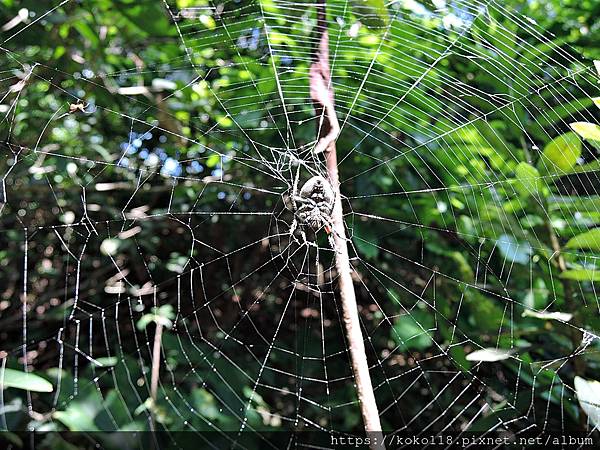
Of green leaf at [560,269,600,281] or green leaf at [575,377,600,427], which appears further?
green leaf at [560,269,600,281]

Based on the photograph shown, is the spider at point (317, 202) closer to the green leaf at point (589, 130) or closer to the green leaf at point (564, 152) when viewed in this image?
the green leaf at point (589, 130)

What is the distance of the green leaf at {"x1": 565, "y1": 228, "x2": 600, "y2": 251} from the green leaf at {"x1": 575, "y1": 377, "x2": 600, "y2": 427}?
28cm

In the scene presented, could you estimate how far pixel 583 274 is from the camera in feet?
3.42

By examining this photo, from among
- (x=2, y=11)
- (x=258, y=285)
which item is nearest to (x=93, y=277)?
(x=258, y=285)

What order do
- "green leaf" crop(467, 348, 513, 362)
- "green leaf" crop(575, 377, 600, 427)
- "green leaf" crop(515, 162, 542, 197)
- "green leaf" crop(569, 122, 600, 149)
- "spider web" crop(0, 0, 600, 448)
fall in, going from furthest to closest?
"spider web" crop(0, 0, 600, 448), "green leaf" crop(515, 162, 542, 197), "green leaf" crop(467, 348, 513, 362), "green leaf" crop(575, 377, 600, 427), "green leaf" crop(569, 122, 600, 149)

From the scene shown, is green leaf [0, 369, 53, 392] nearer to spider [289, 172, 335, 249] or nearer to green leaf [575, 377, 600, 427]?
spider [289, 172, 335, 249]

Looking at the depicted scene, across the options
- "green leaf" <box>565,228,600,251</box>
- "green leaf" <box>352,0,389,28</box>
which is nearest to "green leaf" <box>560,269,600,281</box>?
"green leaf" <box>565,228,600,251</box>

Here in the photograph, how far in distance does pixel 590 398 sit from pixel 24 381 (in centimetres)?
112

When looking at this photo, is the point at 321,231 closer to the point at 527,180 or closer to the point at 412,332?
the point at 412,332

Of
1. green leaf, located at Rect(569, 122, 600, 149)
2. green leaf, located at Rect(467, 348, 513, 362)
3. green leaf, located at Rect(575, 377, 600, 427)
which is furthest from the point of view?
green leaf, located at Rect(467, 348, 513, 362)

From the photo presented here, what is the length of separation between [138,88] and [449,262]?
3.87ft

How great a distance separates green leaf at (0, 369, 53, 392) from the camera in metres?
1.08

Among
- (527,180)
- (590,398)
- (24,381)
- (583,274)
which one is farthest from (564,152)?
(24,381)

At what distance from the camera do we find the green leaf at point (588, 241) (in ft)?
3.30
